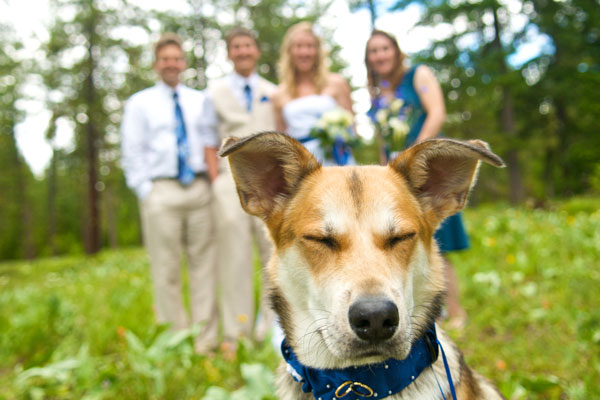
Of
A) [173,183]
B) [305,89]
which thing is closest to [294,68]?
[305,89]

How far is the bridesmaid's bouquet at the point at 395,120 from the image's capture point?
4.67 meters

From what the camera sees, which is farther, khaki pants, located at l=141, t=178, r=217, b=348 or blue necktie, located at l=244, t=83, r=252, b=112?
blue necktie, located at l=244, t=83, r=252, b=112

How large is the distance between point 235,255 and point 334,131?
5.99ft

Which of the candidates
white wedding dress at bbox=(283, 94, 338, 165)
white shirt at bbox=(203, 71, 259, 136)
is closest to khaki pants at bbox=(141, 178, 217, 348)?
white shirt at bbox=(203, 71, 259, 136)

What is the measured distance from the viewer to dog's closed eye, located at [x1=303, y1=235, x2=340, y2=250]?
2.08 metres

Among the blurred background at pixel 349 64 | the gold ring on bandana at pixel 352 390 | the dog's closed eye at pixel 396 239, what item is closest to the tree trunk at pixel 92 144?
the blurred background at pixel 349 64

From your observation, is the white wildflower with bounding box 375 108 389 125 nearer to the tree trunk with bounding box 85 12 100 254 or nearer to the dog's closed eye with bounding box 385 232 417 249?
the dog's closed eye with bounding box 385 232 417 249

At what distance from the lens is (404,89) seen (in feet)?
15.6

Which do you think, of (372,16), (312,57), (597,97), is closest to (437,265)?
(312,57)

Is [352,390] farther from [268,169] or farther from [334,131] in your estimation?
[334,131]

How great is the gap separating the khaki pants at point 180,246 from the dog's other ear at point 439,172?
318 cm

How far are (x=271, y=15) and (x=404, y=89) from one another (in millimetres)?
17200

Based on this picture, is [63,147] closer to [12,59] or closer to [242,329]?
[12,59]

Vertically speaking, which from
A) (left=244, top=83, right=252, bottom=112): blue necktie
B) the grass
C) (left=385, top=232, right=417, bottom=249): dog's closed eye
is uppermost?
(left=244, top=83, right=252, bottom=112): blue necktie
